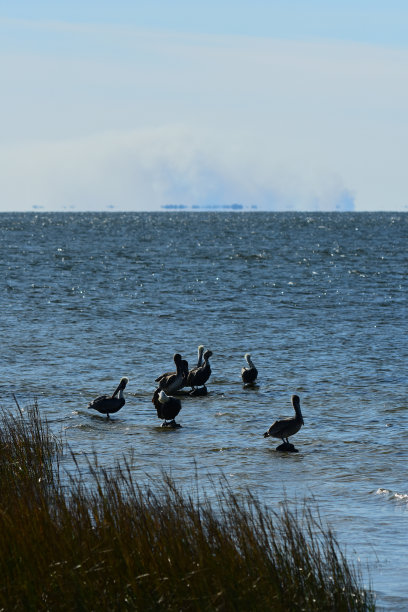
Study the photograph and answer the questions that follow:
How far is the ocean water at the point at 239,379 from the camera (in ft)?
47.2

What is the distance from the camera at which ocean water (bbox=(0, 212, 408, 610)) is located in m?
14.4

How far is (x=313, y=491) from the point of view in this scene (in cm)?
1422

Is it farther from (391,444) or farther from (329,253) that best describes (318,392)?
(329,253)

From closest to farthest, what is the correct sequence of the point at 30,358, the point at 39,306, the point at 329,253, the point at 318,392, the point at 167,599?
the point at 167,599, the point at 318,392, the point at 30,358, the point at 39,306, the point at 329,253

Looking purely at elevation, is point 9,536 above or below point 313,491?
above

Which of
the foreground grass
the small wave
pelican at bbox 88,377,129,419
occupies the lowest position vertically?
the small wave

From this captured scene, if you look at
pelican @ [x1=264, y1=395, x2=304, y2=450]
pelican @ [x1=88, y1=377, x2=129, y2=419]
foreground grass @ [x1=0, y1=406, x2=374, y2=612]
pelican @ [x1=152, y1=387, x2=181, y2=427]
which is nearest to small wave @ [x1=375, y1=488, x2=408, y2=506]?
pelican @ [x1=264, y1=395, x2=304, y2=450]

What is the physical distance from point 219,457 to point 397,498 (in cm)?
388

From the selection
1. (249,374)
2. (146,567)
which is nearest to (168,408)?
(249,374)

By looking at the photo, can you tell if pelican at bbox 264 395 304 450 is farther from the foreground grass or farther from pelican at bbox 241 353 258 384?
the foreground grass

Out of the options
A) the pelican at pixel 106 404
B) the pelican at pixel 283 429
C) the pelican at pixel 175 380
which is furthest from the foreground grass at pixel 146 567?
the pelican at pixel 175 380

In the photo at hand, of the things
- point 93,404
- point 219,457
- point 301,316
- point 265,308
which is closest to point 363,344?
point 301,316

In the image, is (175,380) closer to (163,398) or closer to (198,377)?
(198,377)

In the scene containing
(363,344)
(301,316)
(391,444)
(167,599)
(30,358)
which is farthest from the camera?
(301,316)
